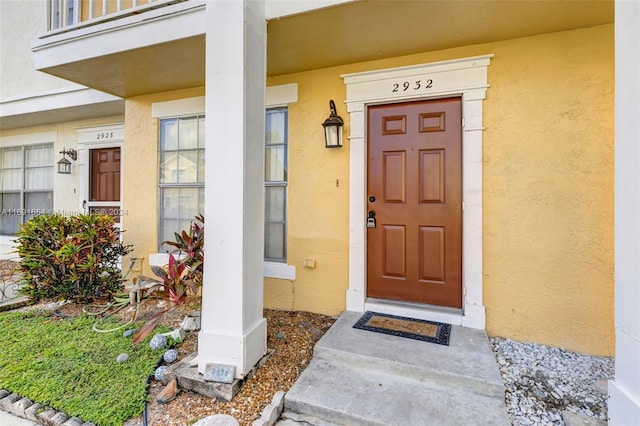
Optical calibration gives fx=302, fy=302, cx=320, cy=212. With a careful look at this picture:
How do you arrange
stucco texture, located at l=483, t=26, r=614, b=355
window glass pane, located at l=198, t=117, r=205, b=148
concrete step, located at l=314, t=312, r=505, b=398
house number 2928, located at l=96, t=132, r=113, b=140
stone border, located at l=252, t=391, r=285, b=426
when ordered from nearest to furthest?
1. stone border, located at l=252, t=391, r=285, b=426
2. concrete step, located at l=314, t=312, r=505, b=398
3. stucco texture, located at l=483, t=26, r=614, b=355
4. window glass pane, located at l=198, t=117, r=205, b=148
5. house number 2928, located at l=96, t=132, r=113, b=140

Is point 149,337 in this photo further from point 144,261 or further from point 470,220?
point 470,220

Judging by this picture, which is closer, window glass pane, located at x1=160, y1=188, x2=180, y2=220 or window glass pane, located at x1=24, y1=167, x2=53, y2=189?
window glass pane, located at x1=160, y1=188, x2=180, y2=220

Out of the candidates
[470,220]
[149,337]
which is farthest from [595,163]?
[149,337]

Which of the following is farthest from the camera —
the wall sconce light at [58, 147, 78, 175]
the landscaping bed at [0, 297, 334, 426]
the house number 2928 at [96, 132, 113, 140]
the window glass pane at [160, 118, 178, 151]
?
the wall sconce light at [58, 147, 78, 175]

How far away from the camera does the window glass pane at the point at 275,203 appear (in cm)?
338

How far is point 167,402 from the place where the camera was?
6.12ft

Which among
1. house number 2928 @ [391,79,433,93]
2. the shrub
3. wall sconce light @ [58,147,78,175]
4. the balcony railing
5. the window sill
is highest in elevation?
the balcony railing

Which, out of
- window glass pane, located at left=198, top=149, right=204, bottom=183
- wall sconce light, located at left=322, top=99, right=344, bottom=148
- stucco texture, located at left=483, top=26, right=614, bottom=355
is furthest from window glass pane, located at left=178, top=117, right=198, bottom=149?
stucco texture, located at left=483, top=26, right=614, bottom=355

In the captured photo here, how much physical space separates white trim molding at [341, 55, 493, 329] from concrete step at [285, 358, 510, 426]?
904 millimetres

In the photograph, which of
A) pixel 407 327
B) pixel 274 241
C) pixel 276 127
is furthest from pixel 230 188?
pixel 407 327

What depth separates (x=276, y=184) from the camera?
337cm

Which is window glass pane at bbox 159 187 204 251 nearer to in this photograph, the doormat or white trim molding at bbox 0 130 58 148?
the doormat

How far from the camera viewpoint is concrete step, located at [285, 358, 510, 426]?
65.7 inches

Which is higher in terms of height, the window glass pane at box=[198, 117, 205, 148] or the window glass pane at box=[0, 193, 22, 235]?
the window glass pane at box=[198, 117, 205, 148]
